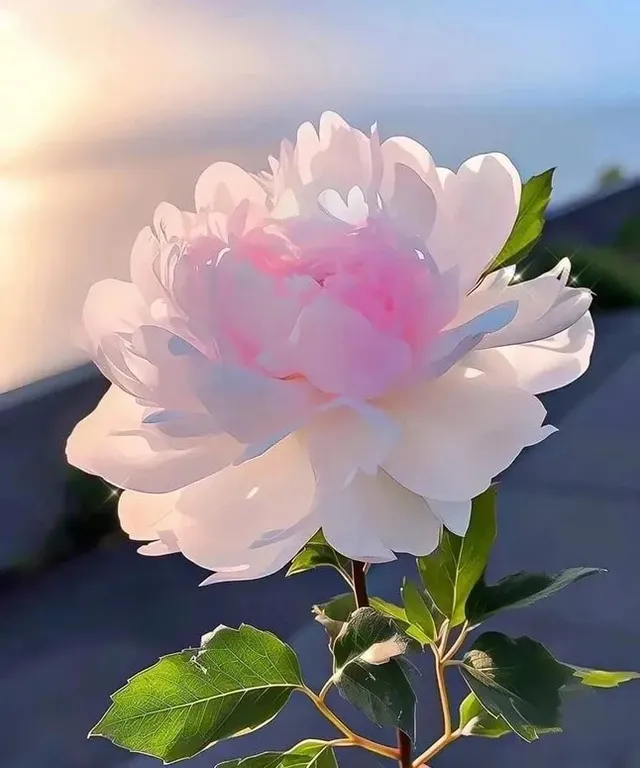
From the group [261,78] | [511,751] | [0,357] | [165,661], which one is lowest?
[511,751]

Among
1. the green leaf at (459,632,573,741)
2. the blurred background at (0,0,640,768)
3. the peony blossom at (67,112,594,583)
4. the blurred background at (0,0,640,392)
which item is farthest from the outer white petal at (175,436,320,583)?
the blurred background at (0,0,640,392)

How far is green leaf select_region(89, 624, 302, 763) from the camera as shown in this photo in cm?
31

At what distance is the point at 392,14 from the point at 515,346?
85 centimetres

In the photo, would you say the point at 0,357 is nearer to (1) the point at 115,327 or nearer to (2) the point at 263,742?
(2) the point at 263,742

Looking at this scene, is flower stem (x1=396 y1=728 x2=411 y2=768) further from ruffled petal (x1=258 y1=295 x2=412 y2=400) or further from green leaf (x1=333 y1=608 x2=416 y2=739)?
ruffled petal (x1=258 y1=295 x2=412 y2=400)

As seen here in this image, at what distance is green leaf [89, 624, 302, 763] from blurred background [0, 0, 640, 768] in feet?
1.11

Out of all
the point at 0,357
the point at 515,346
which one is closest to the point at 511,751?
the point at 0,357

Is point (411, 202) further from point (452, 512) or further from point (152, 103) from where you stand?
point (152, 103)

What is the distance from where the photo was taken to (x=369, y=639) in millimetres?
303

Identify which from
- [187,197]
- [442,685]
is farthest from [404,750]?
[187,197]

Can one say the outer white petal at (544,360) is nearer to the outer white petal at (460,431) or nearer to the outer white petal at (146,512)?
the outer white petal at (460,431)

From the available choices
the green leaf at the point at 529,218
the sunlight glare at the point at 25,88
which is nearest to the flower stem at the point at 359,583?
the green leaf at the point at 529,218

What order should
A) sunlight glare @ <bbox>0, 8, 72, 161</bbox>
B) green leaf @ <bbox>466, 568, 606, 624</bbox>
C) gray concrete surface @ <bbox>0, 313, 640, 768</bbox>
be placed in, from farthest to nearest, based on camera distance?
1. gray concrete surface @ <bbox>0, 313, 640, 768</bbox>
2. sunlight glare @ <bbox>0, 8, 72, 161</bbox>
3. green leaf @ <bbox>466, 568, 606, 624</bbox>

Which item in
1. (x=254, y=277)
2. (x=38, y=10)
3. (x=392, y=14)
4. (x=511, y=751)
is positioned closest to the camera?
(x=254, y=277)
